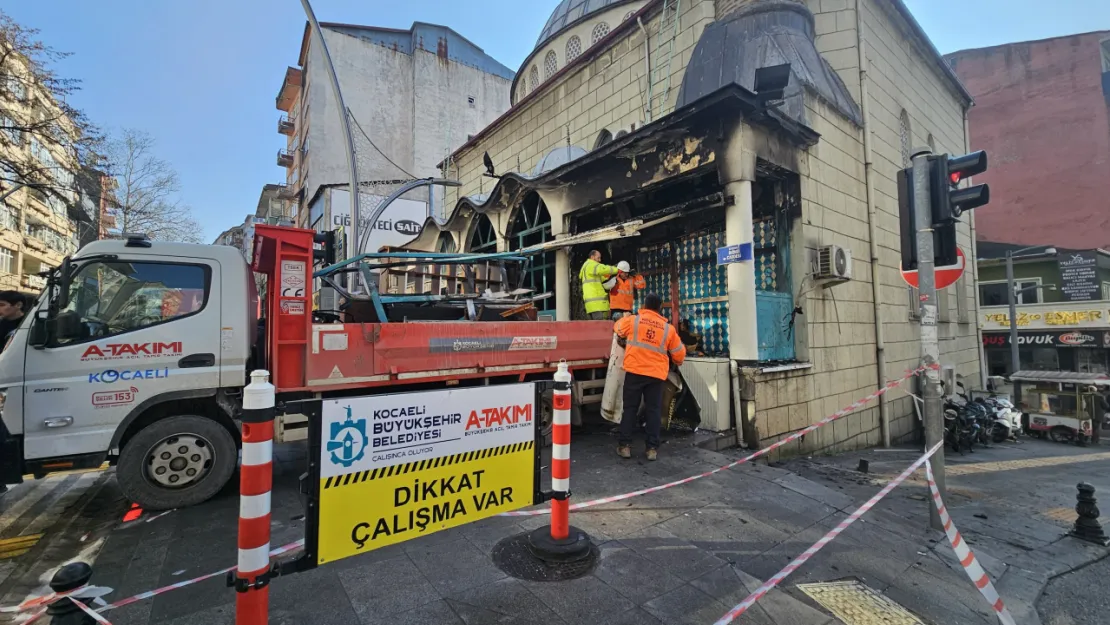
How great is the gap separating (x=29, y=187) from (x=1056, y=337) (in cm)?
4139

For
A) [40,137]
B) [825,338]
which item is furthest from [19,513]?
[40,137]

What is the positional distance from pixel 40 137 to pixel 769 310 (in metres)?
16.7

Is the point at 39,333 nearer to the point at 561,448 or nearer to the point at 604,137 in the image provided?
the point at 561,448

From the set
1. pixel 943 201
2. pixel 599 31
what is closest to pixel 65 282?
pixel 943 201

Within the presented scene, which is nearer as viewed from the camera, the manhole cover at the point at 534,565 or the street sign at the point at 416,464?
the street sign at the point at 416,464

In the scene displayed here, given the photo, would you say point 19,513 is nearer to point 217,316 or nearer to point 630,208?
point 217,316

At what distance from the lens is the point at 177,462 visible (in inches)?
171

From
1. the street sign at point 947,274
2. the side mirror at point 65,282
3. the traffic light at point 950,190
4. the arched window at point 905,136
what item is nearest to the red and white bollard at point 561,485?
the street sign at point 947,274

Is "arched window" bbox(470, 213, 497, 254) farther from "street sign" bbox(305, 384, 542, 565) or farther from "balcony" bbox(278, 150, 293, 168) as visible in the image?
"balcony" bbox(278, 150, 293, 168)

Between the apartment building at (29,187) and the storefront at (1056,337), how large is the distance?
35.7 metres

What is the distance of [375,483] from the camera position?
2574 mm

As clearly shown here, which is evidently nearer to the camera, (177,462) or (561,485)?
(561,485)

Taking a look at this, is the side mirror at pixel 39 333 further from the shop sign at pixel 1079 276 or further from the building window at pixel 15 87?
the shop sign at pixel 1079 276

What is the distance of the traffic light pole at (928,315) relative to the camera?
4.39m
